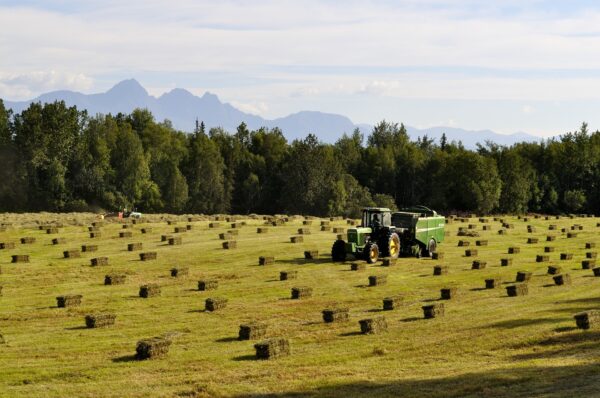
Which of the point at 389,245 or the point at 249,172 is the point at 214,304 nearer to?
the point at 389,245

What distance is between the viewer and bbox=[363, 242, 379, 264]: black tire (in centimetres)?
4209

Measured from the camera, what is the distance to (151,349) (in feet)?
72.2

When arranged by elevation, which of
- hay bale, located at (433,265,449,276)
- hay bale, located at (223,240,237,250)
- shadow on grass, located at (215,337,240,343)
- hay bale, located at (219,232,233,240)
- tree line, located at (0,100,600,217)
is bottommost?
shadow on grass, located at (215,337,240,343)

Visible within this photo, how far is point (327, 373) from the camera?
66.6ft

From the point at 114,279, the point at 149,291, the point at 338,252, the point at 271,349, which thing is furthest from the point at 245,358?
the point at 338,252

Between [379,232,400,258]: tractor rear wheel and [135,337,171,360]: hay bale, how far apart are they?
75.4ft

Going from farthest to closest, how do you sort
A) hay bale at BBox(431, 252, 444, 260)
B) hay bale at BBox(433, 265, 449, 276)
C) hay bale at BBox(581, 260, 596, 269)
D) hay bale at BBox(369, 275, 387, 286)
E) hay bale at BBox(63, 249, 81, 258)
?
hay bale at BBox(431, 252, 444, 260) → hay bale at BBox(63, 249, 81, 258) → hay bale at BBox(581, 260, 596, 269) → hay bale at BBox(433, 265, 449, 276) → hay bale at BBox(369, 275, 387, 286)

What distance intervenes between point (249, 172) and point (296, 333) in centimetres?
10917

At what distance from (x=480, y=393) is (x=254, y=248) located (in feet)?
107

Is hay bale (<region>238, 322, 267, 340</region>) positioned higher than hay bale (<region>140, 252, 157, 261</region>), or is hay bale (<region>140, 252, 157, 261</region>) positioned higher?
hay bale (<region>140, 252, 157, 261</region>)

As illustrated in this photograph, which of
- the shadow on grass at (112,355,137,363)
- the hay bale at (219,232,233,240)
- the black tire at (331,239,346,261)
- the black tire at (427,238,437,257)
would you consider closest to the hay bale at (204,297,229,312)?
the shadow on grass at (112,355,137,363)

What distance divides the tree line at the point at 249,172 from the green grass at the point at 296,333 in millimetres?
64812

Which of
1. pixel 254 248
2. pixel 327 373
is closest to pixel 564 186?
pixel 254 248

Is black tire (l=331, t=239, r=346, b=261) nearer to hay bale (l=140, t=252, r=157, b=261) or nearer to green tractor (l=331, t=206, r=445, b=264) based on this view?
green tractor (l=331, t=206, r=445, b=264)
